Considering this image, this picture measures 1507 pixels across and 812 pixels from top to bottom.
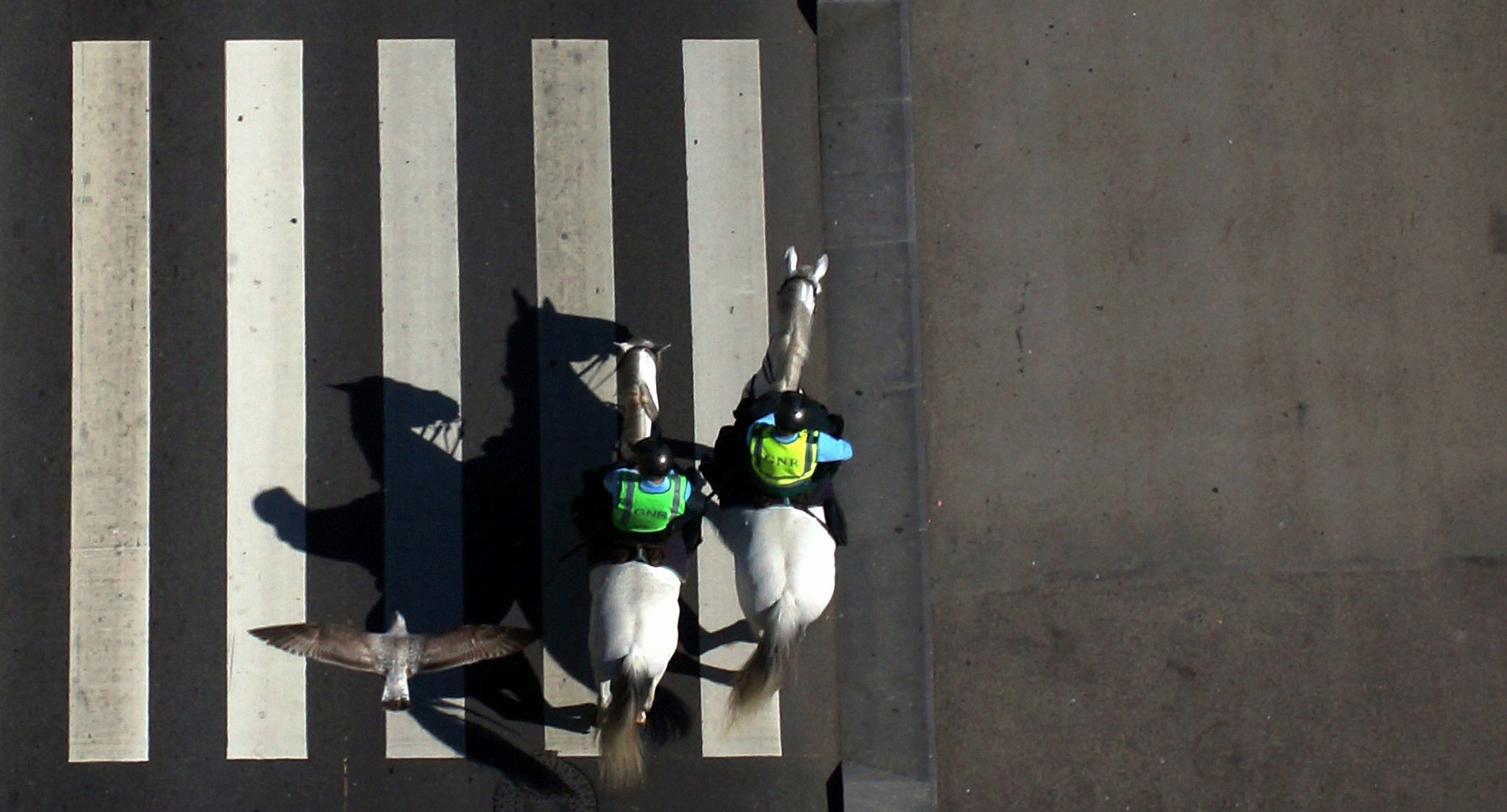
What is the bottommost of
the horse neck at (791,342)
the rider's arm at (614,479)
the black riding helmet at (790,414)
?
the rider's arm at (614,479)

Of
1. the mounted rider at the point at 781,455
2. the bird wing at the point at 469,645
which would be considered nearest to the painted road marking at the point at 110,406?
the bird wing at the point at 469,645

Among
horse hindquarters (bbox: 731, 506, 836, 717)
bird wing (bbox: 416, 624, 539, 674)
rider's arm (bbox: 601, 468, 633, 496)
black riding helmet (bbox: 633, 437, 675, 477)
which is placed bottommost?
bird wing (bbox: 416, 624, 539, 674)

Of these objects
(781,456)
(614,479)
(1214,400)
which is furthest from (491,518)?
(1214,400)

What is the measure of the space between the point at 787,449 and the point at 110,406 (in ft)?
15.5

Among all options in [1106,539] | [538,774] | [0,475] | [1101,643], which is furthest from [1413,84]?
[0,475]

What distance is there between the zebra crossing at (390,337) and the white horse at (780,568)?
0.92 metres

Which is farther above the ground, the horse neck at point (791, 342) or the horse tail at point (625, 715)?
the horse neck at point (791, 342)

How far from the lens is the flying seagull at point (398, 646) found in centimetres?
648

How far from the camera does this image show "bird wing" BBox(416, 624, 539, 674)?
21.4ft

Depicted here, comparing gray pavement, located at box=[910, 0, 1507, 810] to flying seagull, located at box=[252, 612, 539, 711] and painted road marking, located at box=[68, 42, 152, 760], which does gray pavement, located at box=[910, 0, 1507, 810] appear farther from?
painted road marking, located at box=[68, 42, 152, 760]

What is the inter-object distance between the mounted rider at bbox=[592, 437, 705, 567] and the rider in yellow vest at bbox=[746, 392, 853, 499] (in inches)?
16.6

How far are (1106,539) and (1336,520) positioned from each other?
159cm

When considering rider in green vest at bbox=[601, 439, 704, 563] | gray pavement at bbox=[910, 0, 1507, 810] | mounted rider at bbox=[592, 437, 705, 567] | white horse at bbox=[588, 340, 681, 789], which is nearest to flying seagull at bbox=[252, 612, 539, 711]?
white horse at bbox=[588, 340, 681, 789]

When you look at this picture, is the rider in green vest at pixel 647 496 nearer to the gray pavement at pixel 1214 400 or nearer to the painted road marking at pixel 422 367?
the painted road marking at pixel 422 367
